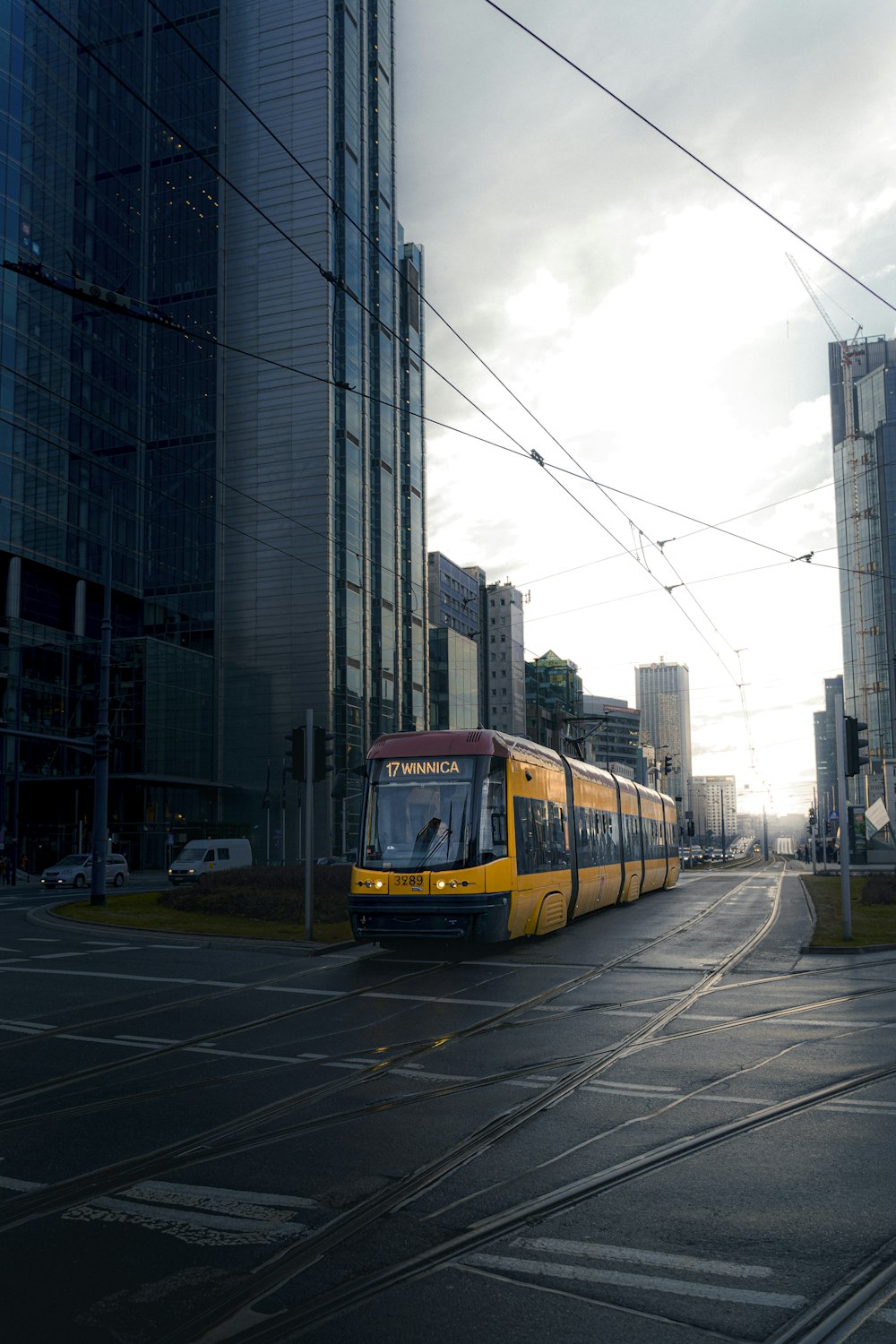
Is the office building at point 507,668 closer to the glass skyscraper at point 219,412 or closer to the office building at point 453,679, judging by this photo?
the office building at point 453,679

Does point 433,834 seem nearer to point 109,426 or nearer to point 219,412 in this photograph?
point 109,426

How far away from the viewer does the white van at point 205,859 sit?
137ft

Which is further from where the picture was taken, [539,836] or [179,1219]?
[539,836]

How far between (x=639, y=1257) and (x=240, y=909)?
66.1 feet

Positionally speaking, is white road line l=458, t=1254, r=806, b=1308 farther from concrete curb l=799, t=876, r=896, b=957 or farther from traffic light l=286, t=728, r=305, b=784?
traffic light l=286, t=728, r=305, b=784

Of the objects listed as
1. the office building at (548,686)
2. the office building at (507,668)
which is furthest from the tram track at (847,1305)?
the office building at (548,686)

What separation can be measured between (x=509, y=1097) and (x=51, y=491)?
205 feet

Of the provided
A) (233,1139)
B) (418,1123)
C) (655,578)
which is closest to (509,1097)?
(418,1123)

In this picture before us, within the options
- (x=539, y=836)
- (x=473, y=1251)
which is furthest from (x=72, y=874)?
(x=473, y=1251)

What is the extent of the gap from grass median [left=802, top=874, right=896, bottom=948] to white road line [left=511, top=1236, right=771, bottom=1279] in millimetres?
12872

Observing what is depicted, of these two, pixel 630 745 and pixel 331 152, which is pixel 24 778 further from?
pixel 630 745

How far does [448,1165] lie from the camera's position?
19.1ft

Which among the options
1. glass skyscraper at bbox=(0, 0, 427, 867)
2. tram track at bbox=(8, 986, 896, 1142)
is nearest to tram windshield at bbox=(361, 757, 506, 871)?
tram track at bbox=(8, 986, 896, 1142)

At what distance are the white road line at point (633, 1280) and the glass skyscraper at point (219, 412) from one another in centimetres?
6450
